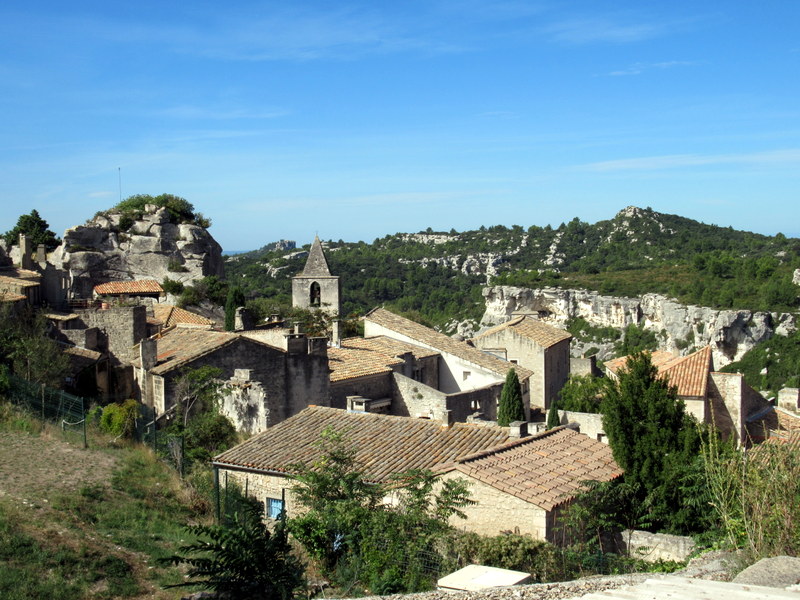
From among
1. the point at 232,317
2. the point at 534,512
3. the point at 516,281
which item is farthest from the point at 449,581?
the point at 516,281

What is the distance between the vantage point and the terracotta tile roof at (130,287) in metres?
39.6

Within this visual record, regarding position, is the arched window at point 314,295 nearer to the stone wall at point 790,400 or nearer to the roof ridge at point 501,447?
the stone wall at point 790,400

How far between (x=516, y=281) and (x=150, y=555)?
300ft

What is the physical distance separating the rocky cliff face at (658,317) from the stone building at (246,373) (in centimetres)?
4765

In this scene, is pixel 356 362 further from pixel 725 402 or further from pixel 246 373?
pixel 725 402

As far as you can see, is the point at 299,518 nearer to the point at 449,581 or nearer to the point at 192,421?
the point at 449,581

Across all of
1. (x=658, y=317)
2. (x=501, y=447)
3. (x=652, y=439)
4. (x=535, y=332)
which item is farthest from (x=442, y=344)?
(x=658, y=317)

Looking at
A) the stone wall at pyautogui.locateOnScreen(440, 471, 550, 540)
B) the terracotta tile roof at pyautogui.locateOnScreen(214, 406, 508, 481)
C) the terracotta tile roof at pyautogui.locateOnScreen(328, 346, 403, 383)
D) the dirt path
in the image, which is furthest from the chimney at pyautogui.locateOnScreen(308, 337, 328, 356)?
the stone wall at pyautogui.locateOnScreen(440, 471, 550, 540)

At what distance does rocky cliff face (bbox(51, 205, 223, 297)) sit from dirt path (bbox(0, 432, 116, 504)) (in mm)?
27905

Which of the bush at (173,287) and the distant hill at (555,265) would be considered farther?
the distant hill at (555,265)

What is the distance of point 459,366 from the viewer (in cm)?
2931

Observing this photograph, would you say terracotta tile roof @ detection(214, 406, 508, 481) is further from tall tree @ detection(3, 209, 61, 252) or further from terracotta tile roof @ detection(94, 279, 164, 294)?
tall tree @ detection(3, 209, 61, 252)

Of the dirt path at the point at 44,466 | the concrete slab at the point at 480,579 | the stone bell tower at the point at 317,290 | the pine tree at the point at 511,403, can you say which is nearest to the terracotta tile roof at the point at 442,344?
the pine tree at the point at 511,403

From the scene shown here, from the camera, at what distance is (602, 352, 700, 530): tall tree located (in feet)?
45.6
